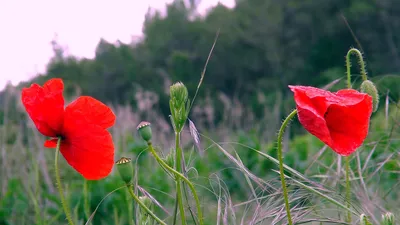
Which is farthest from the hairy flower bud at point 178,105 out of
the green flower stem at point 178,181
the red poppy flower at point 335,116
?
the red poppy flower at point 335,116

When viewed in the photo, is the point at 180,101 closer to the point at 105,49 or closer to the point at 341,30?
the point at 341,30

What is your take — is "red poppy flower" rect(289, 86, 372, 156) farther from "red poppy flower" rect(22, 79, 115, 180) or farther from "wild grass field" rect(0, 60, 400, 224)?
"red poppy flower" rect(22, 79, 115, 180)

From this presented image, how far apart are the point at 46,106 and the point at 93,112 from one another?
73 mm

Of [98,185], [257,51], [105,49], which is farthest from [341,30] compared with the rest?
[98,185]

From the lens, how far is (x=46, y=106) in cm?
90

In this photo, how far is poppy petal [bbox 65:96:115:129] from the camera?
876 mm

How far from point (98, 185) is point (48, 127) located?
66.2 inches

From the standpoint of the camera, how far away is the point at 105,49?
2075 cm

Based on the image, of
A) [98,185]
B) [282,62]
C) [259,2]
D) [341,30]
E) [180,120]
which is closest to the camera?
[180,120]

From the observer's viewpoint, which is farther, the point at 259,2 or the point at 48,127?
the point at 259,2

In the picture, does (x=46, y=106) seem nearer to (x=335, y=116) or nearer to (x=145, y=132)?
(x=145, y=132)

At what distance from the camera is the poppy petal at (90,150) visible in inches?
34.0

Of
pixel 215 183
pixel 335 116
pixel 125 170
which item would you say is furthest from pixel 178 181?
pixel 215 183

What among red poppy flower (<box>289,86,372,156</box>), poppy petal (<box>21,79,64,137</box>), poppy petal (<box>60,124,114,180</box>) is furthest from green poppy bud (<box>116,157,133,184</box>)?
red poppy flower (<box>289,86,372,156</box>)
